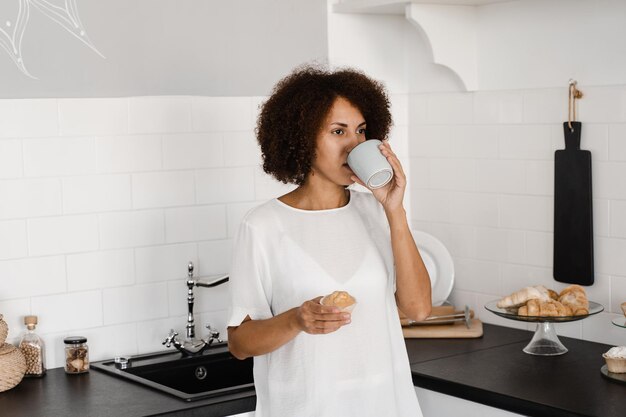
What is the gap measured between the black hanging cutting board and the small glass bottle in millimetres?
1422

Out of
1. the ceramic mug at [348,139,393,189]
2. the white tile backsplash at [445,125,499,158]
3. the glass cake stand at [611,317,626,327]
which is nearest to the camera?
the ceramic mug at [348,139,393,189]

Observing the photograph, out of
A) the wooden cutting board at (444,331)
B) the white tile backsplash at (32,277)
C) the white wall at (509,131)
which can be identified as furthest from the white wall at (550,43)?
the white tile backsplash at (32,277)

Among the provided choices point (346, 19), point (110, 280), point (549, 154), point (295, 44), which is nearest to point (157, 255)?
point (110, 280)

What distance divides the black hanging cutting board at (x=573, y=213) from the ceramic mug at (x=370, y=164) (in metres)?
0.93

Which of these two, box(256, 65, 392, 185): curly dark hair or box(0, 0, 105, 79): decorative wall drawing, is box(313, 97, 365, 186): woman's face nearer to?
box(256, 65, 392, 185): curly dark hair

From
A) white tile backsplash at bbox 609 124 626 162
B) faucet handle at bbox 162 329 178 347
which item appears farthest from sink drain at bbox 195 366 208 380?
white tile backsplash at bbox 609 124 626 162

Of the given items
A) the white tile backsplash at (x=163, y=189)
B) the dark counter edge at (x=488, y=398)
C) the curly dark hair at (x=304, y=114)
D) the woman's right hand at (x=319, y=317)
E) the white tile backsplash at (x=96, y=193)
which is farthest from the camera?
the white tile backsplash at (x=163, y=189)

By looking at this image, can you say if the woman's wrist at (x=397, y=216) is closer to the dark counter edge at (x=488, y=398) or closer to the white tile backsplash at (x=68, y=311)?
the dark counter edge at (x=488, y=398)

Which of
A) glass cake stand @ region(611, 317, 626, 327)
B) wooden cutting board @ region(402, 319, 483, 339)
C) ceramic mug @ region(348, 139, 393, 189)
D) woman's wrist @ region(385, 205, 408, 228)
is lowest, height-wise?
wooden cutting board @ region(402, 319, 483, 339)

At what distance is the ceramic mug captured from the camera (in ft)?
5.82

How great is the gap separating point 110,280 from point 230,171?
18.8 inches

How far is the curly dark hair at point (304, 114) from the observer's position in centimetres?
188

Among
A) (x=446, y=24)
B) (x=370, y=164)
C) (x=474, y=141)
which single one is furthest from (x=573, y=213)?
(x=370, y=164)

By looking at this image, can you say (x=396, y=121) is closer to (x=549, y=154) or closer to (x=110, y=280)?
(x=549, y=154)
